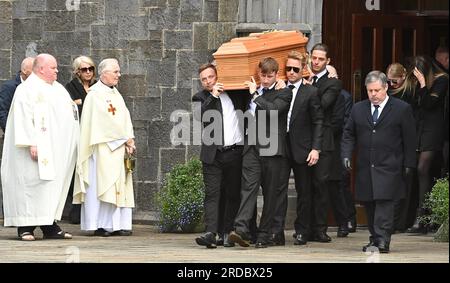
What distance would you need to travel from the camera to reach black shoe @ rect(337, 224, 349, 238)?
1728 cm

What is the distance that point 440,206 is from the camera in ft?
53.4

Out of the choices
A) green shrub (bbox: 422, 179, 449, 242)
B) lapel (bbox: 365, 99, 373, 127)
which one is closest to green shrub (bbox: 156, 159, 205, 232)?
green shrub (bbox: 422, 179, 449, 242)

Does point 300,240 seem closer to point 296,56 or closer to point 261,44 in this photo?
point 296,56

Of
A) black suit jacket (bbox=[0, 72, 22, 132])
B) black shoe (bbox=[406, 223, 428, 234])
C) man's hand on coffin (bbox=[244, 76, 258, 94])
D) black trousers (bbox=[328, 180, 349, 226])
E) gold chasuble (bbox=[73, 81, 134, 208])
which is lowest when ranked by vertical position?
black shoe (bbox=[406, 223, 428, 234])

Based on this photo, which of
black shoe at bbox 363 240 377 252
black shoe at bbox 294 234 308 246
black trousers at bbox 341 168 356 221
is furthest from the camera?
black trousers at bbox 341 168 356 221

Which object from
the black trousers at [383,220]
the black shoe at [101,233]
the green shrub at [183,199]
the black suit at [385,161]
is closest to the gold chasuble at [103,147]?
the black shoe at [101,233]

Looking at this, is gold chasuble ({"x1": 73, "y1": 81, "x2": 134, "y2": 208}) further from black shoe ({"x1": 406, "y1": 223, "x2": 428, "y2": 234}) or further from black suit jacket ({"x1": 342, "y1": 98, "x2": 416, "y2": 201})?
black suit jacket ({"x1": 342, "y1": 98, "x2": 416, "y2": 201})

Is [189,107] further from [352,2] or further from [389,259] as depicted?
[389,259]

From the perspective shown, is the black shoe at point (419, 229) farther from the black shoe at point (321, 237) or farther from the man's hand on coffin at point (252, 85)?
the man's hand on coffin at point (252, 85)

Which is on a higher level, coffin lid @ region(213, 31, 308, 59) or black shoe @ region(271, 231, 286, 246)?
coffin lid @ region(213, 31, 308, 59)

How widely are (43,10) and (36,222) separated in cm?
426

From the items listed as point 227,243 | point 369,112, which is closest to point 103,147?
point 227,243

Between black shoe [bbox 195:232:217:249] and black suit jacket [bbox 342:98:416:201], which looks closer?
black suit jacket [bbox 342:98:416:201]

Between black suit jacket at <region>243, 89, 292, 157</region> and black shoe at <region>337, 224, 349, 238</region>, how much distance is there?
198 centimetres
